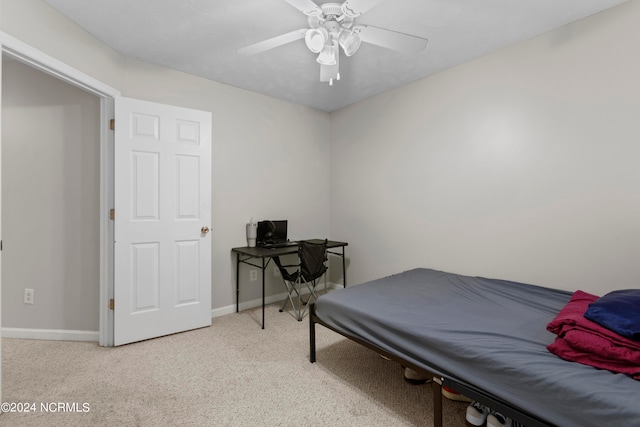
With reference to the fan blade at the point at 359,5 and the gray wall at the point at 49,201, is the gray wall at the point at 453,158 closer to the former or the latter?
the gray wall at the point at 49,201

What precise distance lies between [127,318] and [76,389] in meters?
0.69

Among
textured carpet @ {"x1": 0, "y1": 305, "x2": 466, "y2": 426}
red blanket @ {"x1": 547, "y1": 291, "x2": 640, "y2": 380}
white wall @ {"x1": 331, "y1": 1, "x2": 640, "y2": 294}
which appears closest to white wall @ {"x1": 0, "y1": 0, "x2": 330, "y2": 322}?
white wall @ {"x1": 331, "y1": 1, "x2": 640, "y2": 294}

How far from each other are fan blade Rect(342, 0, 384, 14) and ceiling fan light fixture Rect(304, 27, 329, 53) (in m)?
0.20

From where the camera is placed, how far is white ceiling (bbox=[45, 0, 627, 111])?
2.06 meters

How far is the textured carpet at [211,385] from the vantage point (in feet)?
5.74

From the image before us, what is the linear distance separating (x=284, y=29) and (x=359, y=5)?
0.87 m

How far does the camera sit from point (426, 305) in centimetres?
215

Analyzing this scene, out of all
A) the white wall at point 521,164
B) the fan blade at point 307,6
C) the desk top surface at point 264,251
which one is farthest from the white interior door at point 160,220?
the white wall at point 521,164

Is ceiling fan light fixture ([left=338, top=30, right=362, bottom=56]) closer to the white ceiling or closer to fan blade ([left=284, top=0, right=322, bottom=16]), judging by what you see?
fan blade ([left=284, top=0, right=322, bottom=16])

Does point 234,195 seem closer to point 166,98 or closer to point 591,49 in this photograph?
point 166,98

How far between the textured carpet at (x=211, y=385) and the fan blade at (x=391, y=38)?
2213 mm

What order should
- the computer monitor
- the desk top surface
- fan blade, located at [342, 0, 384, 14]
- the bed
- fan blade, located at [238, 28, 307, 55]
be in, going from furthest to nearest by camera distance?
the computer monitor < the desk top surface < fan blade, located at [238, 28, 307, 55] < fan blade, located at [342, 0, 384, 14] < the bed

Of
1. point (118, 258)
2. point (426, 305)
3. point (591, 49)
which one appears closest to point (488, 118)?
point (591, 49)

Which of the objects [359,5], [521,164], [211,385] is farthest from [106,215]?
[521,164]
